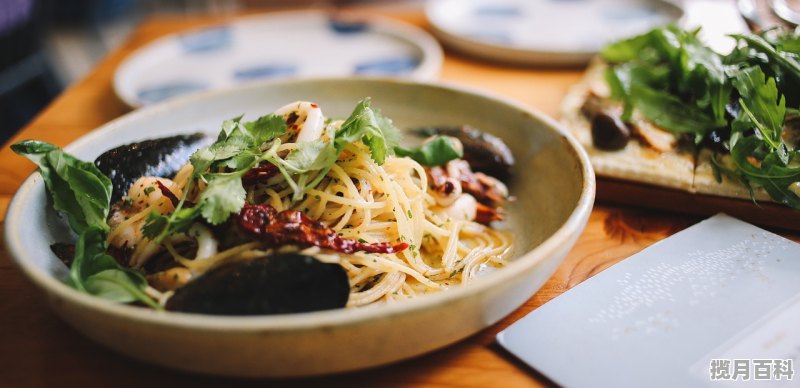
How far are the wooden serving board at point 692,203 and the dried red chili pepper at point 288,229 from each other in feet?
3.01

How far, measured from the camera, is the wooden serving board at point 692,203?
1.70m

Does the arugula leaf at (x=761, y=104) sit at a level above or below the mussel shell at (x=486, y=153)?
above

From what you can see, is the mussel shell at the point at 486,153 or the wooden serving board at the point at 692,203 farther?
the mussel shell at the point at 486,153

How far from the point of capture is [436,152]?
183 cm

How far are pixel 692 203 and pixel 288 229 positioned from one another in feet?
4.07

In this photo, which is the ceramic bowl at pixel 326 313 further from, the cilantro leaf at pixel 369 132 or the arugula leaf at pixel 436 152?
the cilantro leaf at pixel 369 132

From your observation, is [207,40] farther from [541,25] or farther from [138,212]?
[138,212]

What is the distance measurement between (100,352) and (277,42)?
240cm

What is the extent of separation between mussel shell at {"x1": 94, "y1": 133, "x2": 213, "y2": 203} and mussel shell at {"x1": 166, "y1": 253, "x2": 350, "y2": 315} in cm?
57

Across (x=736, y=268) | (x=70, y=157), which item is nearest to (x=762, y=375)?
(x=736, y=268)

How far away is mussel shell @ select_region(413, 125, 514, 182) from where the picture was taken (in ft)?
6.28

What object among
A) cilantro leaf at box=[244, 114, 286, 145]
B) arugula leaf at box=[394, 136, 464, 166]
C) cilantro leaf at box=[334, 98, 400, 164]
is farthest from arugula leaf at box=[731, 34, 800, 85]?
cilantro leaf at box=[244, 114, 286, 145]

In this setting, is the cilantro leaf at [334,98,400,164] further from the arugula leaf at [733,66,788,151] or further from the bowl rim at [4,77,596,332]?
the arugula leaf at [733,66,788,151]

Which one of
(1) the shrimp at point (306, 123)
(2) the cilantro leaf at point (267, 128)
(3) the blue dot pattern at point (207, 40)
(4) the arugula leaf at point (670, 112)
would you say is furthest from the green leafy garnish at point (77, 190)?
(3) the blue dot pattern at point (207, 40)
